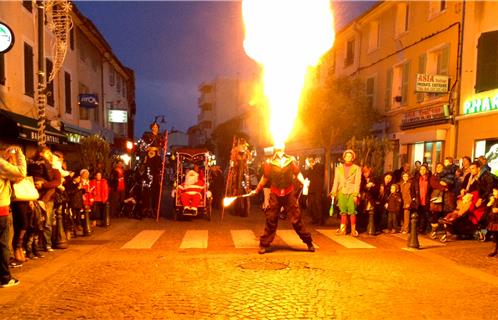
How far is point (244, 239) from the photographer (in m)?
10.4

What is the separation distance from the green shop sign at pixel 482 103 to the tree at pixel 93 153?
43.0 ft

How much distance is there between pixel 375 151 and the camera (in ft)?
47.6

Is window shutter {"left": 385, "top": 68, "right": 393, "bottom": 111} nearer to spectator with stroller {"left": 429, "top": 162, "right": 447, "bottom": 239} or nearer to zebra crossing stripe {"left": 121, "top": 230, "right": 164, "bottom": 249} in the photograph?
spectator with stroller {"left": 429, "top": 162, "right": 447, "bottom": 239}

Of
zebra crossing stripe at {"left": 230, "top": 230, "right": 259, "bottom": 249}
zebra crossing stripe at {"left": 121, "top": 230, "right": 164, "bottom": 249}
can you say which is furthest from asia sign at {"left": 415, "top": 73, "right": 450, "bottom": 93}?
zebra crossing stripe at {"left": 121, "top": 230, "right": 164, "bottom": 249}

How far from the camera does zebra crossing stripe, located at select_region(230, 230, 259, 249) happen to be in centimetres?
958

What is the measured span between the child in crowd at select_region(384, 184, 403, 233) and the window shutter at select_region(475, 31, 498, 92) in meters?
6.25

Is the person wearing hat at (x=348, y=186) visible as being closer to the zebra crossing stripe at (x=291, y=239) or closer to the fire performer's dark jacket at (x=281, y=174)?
the zebra crossing stripe at (x=291, y=239)

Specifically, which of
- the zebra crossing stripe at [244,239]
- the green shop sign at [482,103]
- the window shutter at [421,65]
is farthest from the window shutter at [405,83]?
the zebra crossing stripe at [244,239]

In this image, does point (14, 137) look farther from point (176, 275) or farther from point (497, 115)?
point (497, 115)

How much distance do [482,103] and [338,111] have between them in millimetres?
7771

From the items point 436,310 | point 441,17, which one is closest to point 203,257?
point 436,310

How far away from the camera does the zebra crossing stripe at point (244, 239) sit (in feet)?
31.4

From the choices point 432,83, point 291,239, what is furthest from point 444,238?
point 432,83

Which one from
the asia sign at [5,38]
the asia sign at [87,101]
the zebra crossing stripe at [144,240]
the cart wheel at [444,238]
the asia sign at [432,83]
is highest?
the asia sign at [5,38]
